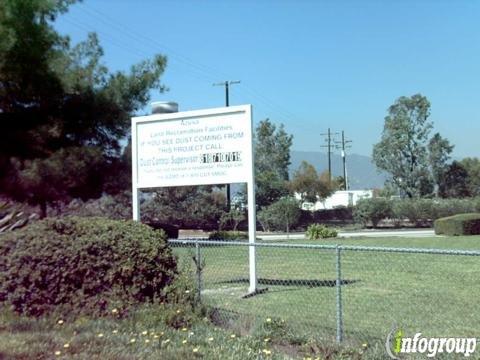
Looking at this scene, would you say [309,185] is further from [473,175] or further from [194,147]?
[194,147]

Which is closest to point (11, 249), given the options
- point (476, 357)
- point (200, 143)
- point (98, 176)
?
point (200, 143)

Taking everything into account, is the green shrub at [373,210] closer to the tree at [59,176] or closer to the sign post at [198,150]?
the tree at [59,176]

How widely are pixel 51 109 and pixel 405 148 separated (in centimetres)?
3814

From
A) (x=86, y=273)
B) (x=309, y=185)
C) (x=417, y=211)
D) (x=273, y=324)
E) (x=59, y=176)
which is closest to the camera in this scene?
(x=273, y=324)

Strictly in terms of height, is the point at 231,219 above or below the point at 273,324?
above

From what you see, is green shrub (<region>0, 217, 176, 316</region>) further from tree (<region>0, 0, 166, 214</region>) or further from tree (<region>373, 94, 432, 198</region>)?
tree (<region>373, 94, 432, 198</region>)

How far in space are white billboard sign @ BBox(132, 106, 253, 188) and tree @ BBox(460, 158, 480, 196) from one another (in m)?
53.9

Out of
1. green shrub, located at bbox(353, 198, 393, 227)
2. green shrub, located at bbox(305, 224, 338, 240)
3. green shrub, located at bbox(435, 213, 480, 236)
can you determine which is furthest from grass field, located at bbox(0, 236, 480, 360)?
green shrub, located at bbox(353, 198, 393, 227)

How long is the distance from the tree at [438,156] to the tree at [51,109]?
36.8 meters

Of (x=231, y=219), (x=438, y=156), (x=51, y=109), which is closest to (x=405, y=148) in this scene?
(x=438, y=156)

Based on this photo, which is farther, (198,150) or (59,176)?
(59,176)

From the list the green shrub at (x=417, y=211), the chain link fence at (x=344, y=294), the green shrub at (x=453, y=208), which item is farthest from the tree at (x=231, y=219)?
the chain link fence at (x=344, y=294)

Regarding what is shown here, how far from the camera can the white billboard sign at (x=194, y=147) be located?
35.1 feet

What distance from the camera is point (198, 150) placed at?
11.1 m
